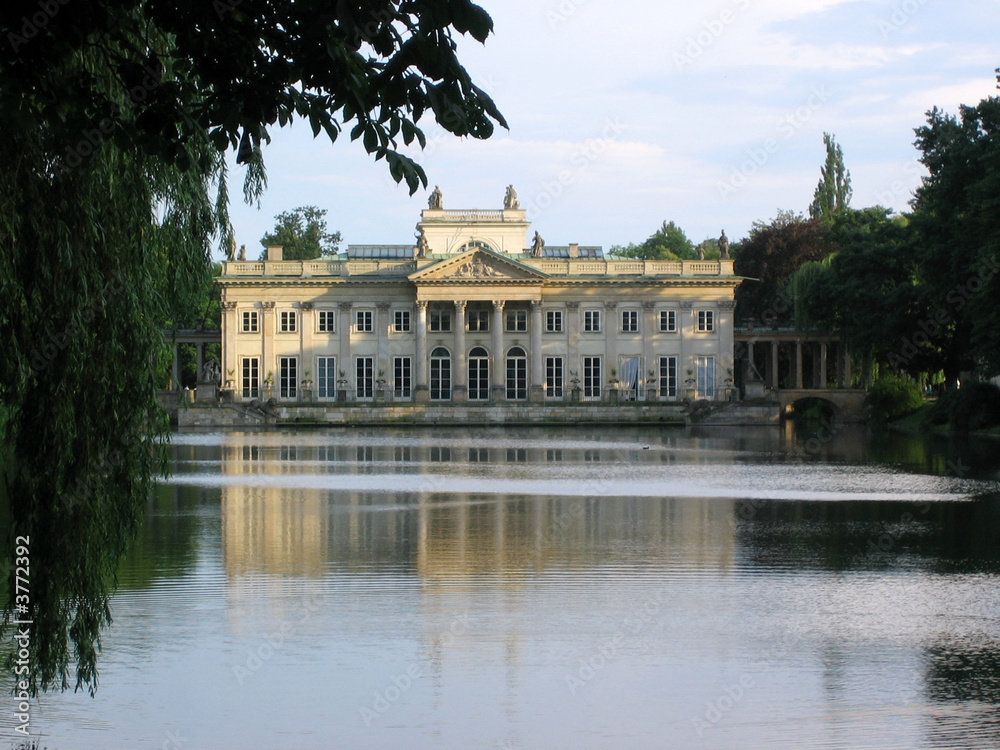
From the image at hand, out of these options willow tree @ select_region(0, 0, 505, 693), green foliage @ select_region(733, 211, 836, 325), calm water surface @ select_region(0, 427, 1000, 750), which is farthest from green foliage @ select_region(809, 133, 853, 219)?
willow tree @ select_region(0, 0, 505, 693)

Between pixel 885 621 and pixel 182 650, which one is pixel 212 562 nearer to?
pixel 182 650

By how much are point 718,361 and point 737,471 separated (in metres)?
41.9

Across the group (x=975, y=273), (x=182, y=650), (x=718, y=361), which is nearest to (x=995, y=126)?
(x=975, y=273)

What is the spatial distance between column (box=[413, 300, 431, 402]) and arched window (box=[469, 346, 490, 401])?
262 cm

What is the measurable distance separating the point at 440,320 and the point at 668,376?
13.8 m

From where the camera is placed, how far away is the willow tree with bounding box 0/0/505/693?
21.1 feet

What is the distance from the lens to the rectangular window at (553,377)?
74.2 meters

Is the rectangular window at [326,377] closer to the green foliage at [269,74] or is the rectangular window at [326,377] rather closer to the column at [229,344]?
the column at [229,344]

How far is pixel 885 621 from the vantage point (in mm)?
13273

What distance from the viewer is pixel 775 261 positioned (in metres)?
83.7

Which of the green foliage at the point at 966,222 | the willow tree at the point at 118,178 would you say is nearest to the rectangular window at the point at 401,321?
the green foliage at the point at 966,222

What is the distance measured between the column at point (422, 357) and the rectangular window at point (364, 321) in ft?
9.84

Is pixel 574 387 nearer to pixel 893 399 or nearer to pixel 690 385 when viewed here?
pixel 690 385

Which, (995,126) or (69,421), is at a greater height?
(995,126)
